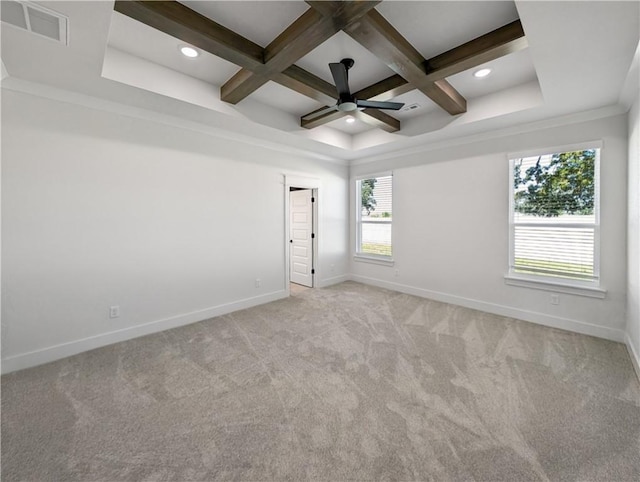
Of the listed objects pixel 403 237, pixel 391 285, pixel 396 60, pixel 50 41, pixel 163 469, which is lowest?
pixel 163 469

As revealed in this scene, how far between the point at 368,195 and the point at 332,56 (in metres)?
3.32

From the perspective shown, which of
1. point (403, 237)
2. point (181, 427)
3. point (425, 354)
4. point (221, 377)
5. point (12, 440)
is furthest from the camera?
point (403, 237)

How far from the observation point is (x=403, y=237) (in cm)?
511

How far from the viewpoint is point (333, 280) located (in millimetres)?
5809

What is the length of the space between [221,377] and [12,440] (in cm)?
128

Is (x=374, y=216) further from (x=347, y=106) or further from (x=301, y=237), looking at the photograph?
(x=347, y=106)

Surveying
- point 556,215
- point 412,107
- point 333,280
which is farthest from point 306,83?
point 333,280

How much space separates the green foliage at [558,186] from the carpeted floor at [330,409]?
158cm

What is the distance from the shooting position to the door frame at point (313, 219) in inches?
189

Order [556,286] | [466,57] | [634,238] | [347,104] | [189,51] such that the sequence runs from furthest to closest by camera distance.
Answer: [556,286] < [347,104] < [634,238] < [189,51] < [466,57]

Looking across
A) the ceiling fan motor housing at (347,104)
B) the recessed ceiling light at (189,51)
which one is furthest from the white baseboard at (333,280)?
the recessed ceiling light at (189,51)

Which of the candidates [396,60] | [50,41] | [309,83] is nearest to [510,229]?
[396,60]

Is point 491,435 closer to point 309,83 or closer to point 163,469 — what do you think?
point 163,469

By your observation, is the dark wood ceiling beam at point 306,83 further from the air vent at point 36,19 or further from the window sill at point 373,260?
the window sill at point 373,260
